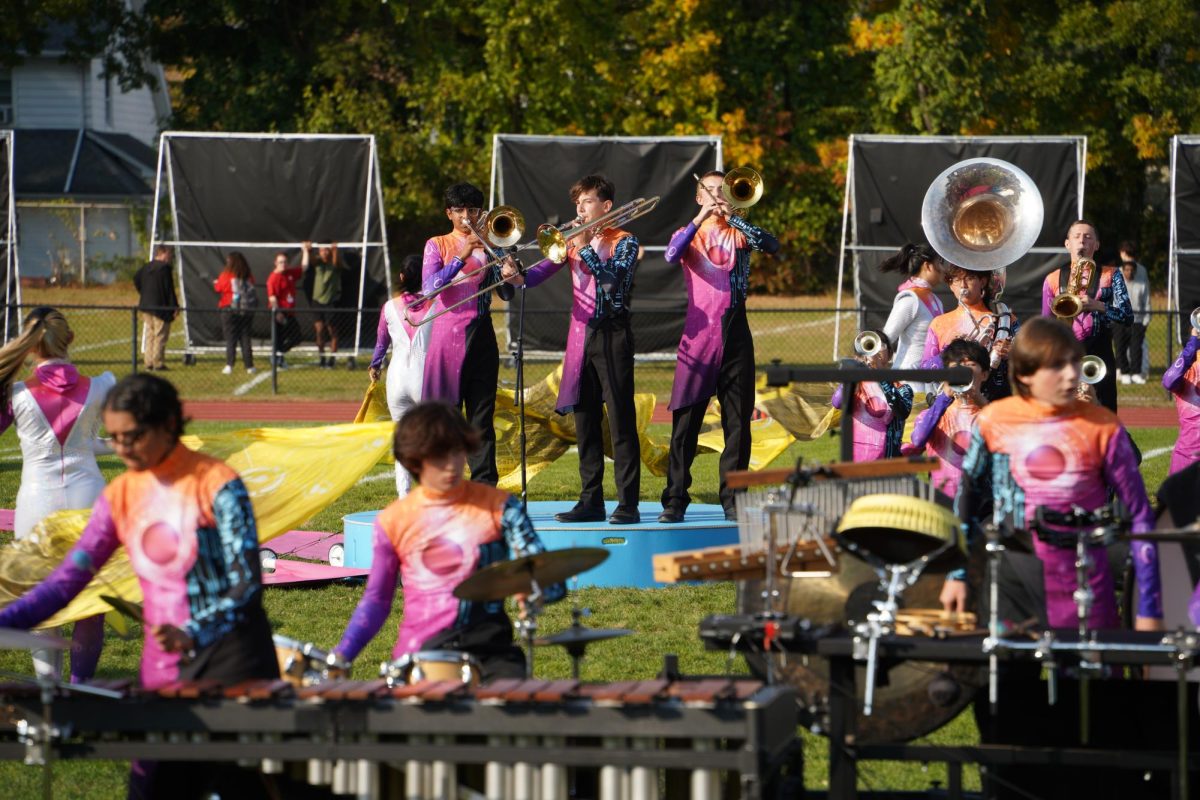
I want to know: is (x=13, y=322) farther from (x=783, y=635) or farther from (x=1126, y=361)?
(x=783, y=635)

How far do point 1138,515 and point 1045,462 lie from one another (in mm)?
342

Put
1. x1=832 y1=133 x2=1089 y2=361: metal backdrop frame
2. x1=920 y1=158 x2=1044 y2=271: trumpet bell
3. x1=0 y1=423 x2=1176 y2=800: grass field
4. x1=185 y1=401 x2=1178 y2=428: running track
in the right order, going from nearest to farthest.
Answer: x1=0 y1=423 x2=1176 y2=800: grass field, x1=920 y1=158 x2=1044 y2=271: trumpet bell, x1=185 y1=401 x2=1178 y2=428: running track, x1=832 y1=133 x2=1089 y2=361: metal backdrop frame

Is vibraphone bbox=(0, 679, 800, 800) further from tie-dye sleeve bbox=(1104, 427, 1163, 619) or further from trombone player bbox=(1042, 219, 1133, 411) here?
trombone player bbox=(1042, 219, 1133, 411)

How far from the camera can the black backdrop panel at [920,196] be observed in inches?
784

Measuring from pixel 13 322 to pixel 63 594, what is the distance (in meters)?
16.6

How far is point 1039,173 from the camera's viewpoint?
65.4 ft

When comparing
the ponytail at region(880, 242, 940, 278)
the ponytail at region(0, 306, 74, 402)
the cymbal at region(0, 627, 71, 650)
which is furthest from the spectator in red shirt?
the cymbal at region(0, 627, 71, 650)

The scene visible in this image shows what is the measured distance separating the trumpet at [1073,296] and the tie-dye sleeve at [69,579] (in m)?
6.55

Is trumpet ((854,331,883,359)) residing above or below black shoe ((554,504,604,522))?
above

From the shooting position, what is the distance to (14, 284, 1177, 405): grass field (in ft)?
63.1

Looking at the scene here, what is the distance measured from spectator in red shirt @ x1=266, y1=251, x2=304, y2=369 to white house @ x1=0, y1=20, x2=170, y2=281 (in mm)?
15742

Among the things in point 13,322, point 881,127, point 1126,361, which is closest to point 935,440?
point 1126,361

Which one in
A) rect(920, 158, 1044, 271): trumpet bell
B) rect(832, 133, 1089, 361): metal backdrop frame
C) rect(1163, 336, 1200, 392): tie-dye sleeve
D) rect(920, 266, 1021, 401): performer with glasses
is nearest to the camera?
rect(920, 266, 1021, 401): performer with glasses

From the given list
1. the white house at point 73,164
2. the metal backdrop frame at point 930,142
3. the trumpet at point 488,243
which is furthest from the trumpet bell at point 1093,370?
the white house at point 73,164
